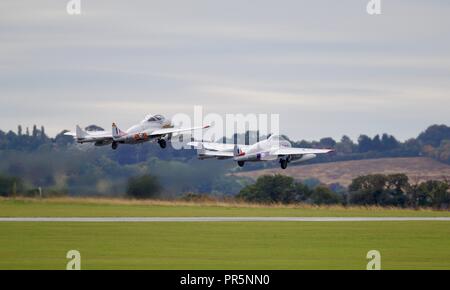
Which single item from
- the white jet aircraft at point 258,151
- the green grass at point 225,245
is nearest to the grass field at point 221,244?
the green grass at point 225,245

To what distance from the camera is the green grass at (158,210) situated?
88438mm

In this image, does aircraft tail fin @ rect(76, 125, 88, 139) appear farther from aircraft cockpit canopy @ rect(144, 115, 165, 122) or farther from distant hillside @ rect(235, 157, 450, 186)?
distant hillside @ rect(235, 157, 450, 186)

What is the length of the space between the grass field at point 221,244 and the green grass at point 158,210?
564 mm

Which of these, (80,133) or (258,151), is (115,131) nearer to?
(80,133)

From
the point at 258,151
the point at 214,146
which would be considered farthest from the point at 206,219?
the point at 214,146

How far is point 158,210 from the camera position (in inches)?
3708

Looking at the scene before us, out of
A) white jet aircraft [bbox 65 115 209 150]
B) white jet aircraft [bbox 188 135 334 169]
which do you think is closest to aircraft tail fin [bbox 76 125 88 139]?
white jet aircraft [bbox 65 115 209 150]

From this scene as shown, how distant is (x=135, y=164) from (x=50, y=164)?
19.5 metres

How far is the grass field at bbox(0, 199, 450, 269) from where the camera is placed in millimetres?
56281

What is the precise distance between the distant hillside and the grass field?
98.0 metres

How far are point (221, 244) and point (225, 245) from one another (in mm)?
489

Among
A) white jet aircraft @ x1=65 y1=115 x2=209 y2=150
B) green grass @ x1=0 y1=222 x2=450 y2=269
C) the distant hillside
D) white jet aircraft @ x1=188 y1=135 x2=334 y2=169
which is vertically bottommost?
green grass @ x1=0 y1=222 x2=450 y2=269

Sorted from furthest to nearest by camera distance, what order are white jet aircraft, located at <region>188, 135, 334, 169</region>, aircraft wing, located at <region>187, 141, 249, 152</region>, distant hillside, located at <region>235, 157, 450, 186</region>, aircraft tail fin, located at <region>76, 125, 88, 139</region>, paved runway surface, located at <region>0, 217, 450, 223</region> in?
distant hillside, located at <region>235, 157, 450, 186</region> < aircraft wing, located at <region>187, 141, 249, 152</region> < white jet aircraft, located at <region>188, 135, 334, 169</region> < aircraft tail fin, located at <region>76, 125, 88, 139</region> < paved runway surface, located at <region>0, 217, 450, 223</region>
